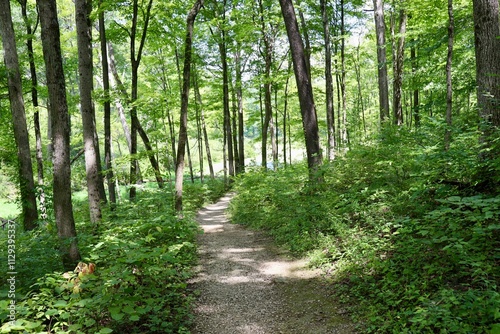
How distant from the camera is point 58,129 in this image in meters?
4.57

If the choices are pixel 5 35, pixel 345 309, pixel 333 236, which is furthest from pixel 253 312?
pixel 5 35

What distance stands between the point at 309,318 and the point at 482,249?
2348 mm

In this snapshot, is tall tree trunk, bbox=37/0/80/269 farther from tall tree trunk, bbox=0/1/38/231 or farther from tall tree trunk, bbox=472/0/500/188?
tall tree trunk, bbox=472/0/500/188

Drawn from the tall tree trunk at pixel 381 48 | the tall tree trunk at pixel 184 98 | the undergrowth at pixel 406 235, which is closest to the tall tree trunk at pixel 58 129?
the undergrowth at pixel 406 235

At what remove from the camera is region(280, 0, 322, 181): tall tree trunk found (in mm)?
8953

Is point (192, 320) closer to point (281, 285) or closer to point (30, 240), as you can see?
point (281, 285)

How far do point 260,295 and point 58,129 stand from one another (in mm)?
4120

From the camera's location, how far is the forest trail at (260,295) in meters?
4.34

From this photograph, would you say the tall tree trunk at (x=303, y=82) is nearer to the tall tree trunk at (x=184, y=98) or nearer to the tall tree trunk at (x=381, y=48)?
the tall tree trunk at (x=184, y=98)

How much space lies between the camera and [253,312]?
4.81 m

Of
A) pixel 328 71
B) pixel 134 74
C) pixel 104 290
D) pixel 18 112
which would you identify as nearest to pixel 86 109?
pixel 18 112

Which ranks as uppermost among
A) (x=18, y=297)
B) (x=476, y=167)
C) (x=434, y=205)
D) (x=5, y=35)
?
(x=5, y=35)

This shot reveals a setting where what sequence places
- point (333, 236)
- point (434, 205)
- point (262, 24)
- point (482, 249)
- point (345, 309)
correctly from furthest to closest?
point (262, 24) → point (333, 236) → point (434, 205) → point (345, 309) → point (482, 249)

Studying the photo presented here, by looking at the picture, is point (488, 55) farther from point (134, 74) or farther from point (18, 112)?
point (18, 112)
